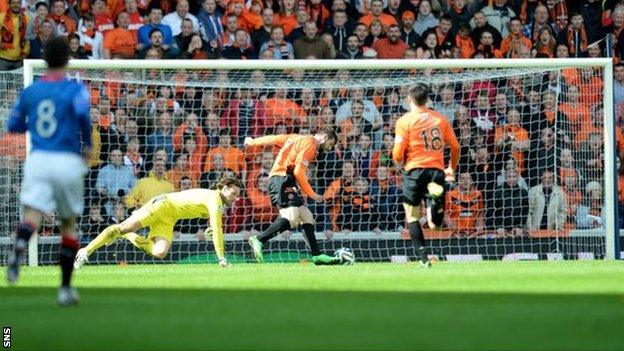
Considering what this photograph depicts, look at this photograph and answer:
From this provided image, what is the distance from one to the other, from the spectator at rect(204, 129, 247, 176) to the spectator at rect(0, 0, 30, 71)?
3037 millimetres

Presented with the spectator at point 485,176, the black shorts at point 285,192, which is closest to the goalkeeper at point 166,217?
the black shorts at point 285,192

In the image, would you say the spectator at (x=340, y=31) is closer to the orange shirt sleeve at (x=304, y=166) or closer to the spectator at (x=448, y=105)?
the spectator at (x=448, y=105)

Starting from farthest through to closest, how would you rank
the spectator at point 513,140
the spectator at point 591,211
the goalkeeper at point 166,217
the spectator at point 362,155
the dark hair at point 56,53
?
the spectator at point 513,140 < the spectator at point 362,155 < the spectator at point 591,211 < the goalkeeper at point 166,217 < the dark hair at point 56,53

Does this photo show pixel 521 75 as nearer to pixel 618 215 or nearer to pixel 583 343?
pixel 618 215

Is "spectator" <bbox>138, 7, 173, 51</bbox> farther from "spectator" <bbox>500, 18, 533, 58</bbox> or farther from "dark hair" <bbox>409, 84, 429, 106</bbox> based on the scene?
"dark hair" <bbox>409, 84, 429, 106</bbox>

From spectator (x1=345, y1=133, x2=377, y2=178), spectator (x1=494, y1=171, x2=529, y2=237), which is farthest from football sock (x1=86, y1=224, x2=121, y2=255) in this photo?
Result: spectator (x1=494, y1=171, x2=529, y2=237)

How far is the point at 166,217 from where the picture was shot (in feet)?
58.4

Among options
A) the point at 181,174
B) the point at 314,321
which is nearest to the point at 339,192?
the point at 181,174

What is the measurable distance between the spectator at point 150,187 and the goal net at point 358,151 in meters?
0.02

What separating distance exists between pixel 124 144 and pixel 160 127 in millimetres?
526

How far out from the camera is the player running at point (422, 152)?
1562cm

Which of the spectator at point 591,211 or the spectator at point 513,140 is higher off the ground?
the spectator at point 513,140

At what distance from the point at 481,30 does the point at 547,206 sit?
150 inches

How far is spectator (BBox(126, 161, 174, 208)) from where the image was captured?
1930 cm
